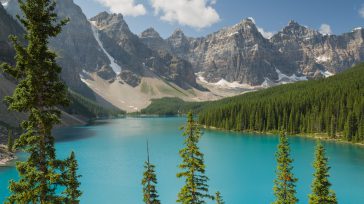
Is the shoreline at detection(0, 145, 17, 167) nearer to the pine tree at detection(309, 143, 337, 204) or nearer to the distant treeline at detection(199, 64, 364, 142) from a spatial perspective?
the pine tree at detection(309, 143, 337, 204)

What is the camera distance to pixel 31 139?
1570cm

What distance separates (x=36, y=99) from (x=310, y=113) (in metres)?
146

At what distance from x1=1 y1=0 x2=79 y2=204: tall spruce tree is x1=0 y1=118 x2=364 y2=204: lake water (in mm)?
38335

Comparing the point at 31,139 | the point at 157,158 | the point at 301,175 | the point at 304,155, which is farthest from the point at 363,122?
the point at 31,139

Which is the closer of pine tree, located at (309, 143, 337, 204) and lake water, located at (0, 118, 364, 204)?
pine tree, located at (309, 143, 337, 204)

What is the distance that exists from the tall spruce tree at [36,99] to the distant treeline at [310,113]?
11815 cm

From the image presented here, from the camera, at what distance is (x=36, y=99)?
16.3 m

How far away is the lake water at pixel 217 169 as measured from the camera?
55531 millimetres

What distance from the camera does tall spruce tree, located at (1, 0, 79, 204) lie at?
51.5 ft

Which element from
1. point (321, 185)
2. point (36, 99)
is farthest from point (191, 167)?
point (36, 99)

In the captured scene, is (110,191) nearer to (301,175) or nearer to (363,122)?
(301,175)

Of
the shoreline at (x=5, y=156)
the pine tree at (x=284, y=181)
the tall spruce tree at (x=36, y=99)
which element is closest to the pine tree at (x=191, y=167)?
the pine tree at (x=284, y=181)

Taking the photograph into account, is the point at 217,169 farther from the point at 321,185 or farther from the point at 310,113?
the point at 310,113

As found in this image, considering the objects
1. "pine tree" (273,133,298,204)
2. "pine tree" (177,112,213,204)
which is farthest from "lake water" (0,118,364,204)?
"pine tree" (177,112,213,204)
